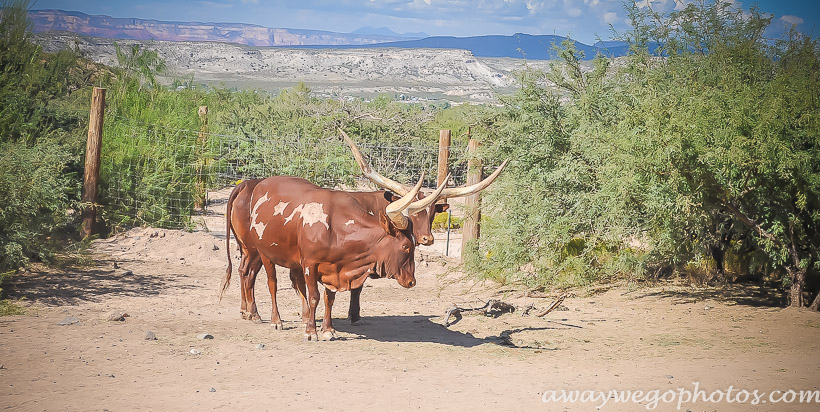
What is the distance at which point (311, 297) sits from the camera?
8844 mm

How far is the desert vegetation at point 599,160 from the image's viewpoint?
9477mm

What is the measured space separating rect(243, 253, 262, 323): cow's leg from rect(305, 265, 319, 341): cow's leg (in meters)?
1.12

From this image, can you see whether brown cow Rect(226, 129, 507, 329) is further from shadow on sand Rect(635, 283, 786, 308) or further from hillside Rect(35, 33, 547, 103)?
hillside Rect(35, 33, 547, 103)

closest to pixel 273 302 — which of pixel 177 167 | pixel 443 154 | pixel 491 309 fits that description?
pixel 491 309

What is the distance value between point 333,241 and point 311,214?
16.1 inches

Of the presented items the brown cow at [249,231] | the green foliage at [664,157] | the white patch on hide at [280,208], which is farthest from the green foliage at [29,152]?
the green foliage at [664,157]

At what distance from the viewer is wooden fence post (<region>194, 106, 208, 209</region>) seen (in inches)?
635

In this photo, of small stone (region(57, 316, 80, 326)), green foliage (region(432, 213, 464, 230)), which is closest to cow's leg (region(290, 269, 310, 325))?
small stone (region(57, 316, 80, 326))

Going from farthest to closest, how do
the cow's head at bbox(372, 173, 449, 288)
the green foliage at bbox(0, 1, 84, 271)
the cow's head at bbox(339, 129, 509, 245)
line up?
the green foliage at bbox(0, 1, 84, 271), the cow's head at bbox(339, 129, 509, 245), the cow's head at bbox(372, 173, 449, 288)

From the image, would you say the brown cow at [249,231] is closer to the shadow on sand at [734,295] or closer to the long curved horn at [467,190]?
the long curved horn at [467,190]

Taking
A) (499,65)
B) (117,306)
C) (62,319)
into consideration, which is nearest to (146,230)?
(117,306)

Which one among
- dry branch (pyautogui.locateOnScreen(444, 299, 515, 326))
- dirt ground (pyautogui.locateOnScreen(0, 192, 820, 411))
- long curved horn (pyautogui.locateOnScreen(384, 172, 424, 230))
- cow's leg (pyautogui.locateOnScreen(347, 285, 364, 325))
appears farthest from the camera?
dry branch (pyautogui.locateOnScreen(444, 299, 515, 326))

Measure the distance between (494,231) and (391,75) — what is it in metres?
119

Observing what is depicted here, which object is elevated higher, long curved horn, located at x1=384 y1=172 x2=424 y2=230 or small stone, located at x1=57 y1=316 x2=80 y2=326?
long curved horn, located at x1=384 y1=172 x2=424 y2=230
